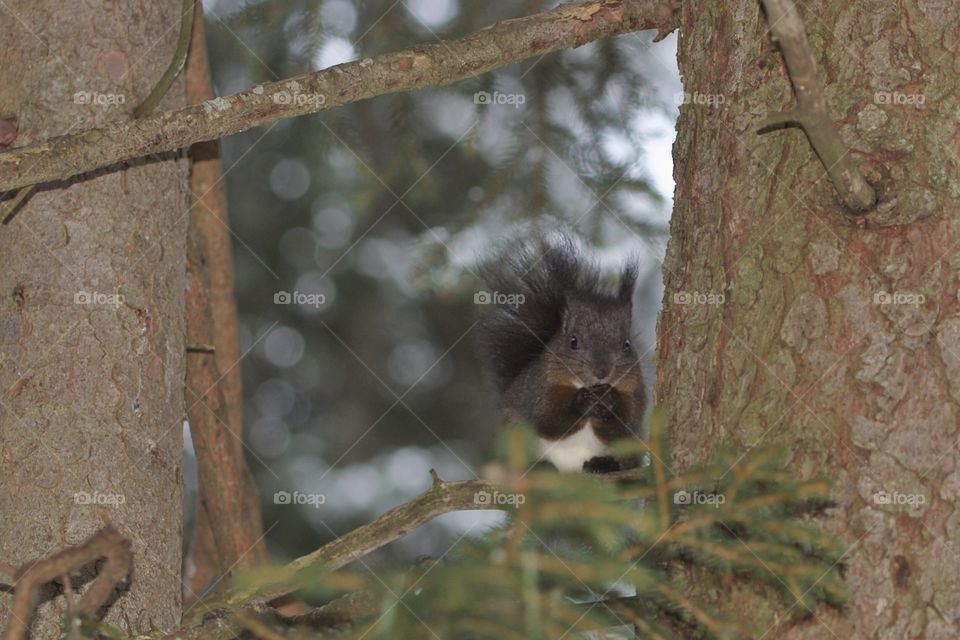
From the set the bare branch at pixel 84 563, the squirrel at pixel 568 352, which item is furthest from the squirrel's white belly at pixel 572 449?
the bare branch at pixel 84 563

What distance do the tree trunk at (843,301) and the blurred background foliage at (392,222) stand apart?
4.14 feet

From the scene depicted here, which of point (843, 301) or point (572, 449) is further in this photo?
point (572, 449)

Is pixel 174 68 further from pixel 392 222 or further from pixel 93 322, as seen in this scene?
pixel 392 222

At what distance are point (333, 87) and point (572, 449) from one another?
141cm

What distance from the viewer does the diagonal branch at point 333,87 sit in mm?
1951

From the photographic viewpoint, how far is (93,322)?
2.26 meters

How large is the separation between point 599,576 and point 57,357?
61.5 inches

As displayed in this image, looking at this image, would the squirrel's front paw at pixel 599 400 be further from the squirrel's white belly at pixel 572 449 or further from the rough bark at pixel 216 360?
the rough bark at pixel 216 360

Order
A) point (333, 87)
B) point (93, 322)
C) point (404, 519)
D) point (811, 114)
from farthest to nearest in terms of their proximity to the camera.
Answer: point (93, 322) < point (333, 87) < point (404, 519) < point (811, 114)

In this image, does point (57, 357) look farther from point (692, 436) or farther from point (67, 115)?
point (692, 436)

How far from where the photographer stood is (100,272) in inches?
90.9

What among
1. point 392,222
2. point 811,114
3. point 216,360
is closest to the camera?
point 811,114

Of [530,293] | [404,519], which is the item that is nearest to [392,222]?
[530,293]

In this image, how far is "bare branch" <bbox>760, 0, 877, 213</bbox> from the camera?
Answer: 1.32 meters
